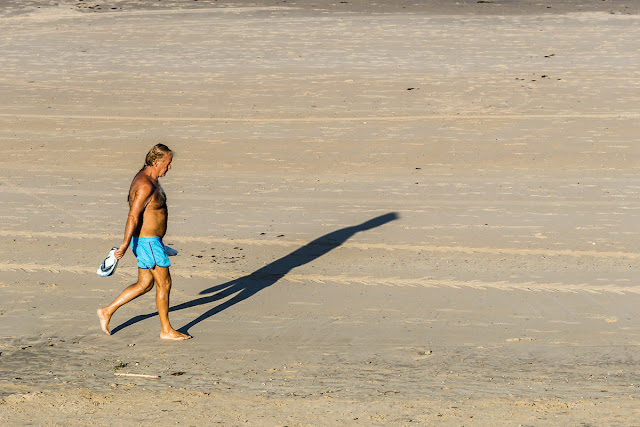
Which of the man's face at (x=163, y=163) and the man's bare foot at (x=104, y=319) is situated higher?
the man's face at (x=163, y=163)

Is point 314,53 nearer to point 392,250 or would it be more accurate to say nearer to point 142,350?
point 392,250

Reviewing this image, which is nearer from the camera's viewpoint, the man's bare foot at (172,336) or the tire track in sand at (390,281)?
the man's bare foot at (172,336)

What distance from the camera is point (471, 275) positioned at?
9703mm

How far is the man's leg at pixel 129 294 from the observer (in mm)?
7951

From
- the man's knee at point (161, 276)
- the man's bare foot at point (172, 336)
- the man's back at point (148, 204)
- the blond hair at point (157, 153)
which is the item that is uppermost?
the blond hair at point (157, 153)

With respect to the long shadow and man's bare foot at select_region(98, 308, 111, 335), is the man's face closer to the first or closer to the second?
man's bare foot at select_region(98, 308, 111, 335)

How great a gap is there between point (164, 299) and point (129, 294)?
0.30m

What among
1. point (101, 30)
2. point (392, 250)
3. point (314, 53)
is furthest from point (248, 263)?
point (101, 30)

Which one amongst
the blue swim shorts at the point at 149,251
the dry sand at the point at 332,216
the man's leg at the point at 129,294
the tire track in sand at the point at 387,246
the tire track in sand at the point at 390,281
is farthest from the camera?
the tire track in sand at the point at 387,246

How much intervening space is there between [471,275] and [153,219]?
10.9 ft

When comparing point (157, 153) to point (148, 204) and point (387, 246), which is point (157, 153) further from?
point (387, 246)

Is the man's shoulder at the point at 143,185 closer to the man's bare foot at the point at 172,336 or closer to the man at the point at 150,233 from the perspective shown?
the man at the point at 150,233

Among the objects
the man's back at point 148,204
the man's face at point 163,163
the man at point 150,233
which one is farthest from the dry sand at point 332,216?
the man's face at point 163,163

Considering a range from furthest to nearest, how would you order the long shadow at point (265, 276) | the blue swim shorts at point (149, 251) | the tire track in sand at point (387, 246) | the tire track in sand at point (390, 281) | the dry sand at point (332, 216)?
the tire track in sand at point (387, 246) → the tire track in sand at point (390, 281) → the long shadow at point (265, 276) → the blue swim shorts at point (149, 251) → the dry sand at point (332, 216)
